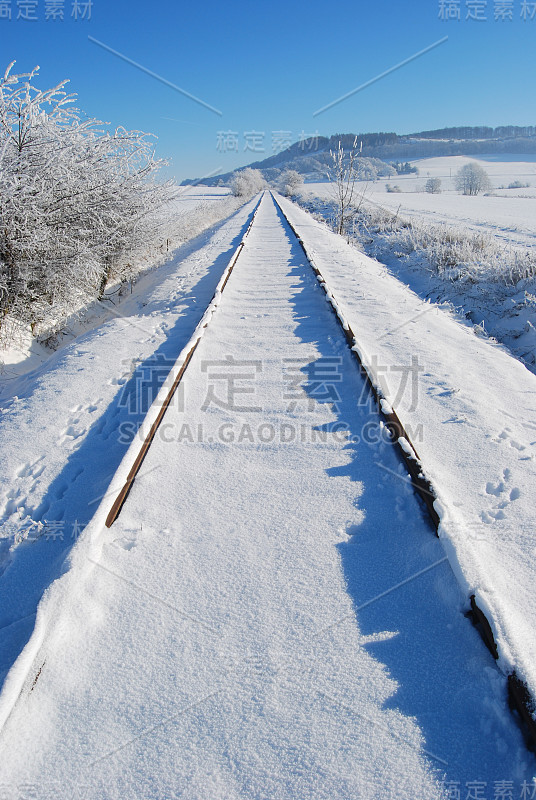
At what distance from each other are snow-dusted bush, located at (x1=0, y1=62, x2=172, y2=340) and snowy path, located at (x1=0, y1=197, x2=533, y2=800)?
557 cm

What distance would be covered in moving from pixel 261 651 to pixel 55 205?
26.0 feet

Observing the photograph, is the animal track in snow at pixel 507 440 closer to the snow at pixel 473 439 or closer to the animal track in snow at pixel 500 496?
the snow at pixel 473 439

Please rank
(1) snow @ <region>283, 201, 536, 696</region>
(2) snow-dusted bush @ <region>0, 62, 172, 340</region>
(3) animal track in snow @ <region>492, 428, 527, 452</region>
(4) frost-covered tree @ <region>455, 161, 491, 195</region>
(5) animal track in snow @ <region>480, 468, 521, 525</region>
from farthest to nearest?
(4) frost-covered tree @ <region>455, 161, 491, 195</region>, (2) snow-dusted bush @ <region>0, 62, 172, 340</region>, (3) animal track in snow @ <region>492, 428, 527, 452</region>, (5) animal track in snow @ <region>480, 468, 521, 525</region>, (1) snow @ <region>283, 201, 536, 696</region>

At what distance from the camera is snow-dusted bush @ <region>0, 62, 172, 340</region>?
666cm

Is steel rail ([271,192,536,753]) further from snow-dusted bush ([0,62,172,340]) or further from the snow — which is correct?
snow-dusted bush ([0,62,172,340])

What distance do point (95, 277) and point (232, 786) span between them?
9143 mm

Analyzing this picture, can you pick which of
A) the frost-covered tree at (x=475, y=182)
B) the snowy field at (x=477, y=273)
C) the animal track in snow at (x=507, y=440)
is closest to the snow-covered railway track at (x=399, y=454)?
the animal track in snow at (x=507, y=440)

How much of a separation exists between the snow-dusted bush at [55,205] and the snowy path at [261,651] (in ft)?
18.3

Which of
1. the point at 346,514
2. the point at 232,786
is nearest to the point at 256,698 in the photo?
the point at 232,786

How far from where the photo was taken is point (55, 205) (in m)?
7.58

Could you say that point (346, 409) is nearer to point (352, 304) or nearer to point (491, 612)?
point (491, 612)

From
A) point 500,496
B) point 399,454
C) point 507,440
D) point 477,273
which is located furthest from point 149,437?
point 477,273

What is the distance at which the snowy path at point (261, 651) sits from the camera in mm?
1519

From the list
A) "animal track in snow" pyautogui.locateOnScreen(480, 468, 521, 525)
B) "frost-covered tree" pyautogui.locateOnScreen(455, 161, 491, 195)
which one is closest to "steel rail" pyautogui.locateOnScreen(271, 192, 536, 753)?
"animal track in snow" pyautogui.locateOnScreen(480, 468, 521, 525)
